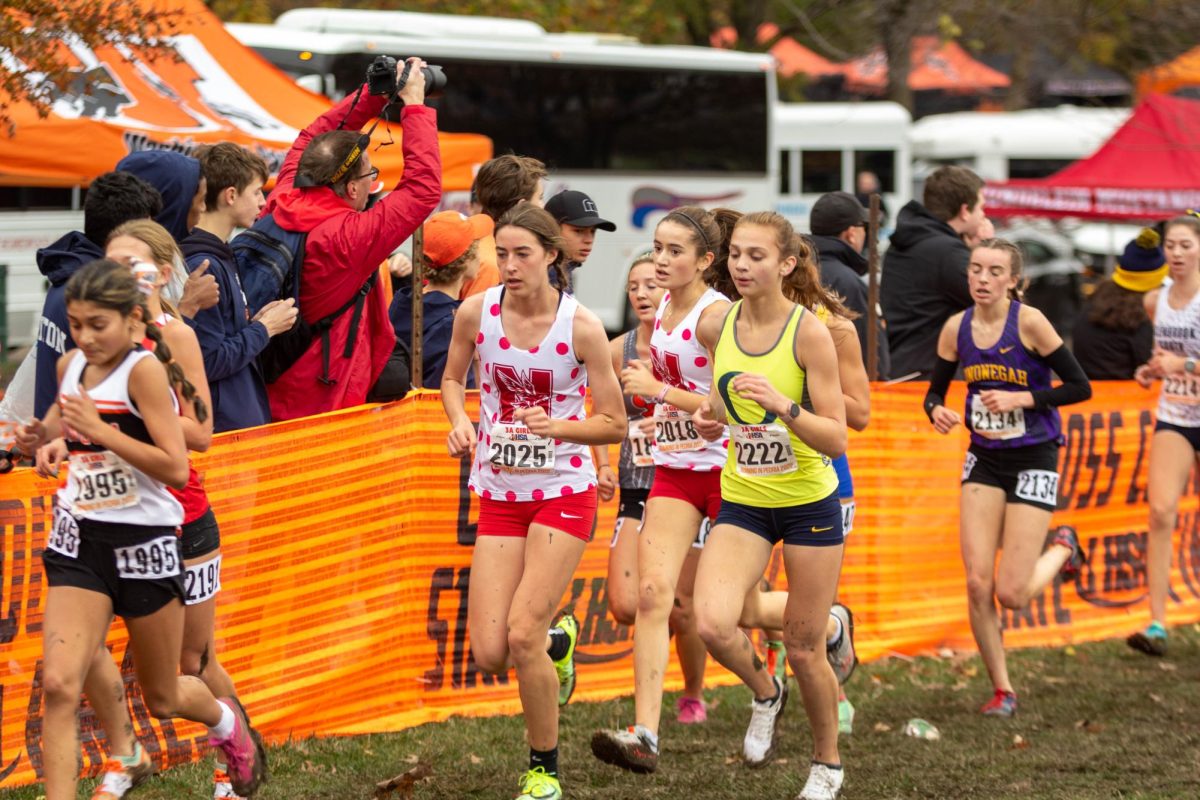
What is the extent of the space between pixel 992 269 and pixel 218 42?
7.63 metres

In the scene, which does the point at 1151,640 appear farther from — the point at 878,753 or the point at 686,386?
the point at 686,386

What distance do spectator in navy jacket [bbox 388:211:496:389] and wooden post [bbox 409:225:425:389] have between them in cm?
15

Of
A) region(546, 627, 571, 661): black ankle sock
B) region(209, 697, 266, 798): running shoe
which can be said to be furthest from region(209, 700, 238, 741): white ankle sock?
region(546, 627, 571, 661): black ankle sock

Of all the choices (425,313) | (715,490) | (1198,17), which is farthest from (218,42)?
(1198,17)

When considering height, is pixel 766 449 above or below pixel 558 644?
above

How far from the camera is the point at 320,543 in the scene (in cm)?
691

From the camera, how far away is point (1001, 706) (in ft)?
25.2

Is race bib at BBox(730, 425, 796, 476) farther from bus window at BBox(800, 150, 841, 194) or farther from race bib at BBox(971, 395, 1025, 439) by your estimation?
bus window at BBox(800, 150, 841, 194)

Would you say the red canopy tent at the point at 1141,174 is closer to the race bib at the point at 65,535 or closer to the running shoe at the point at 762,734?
the running shoe at the point at 762,734

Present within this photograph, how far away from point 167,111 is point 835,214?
5.48m

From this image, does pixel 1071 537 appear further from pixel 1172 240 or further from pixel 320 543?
pixel 320 543

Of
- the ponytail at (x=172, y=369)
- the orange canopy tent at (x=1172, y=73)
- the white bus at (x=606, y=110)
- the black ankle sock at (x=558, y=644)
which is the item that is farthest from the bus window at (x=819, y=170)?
the ponytail at (x=172, y=369)

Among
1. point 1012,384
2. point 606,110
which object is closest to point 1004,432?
point 1012,384

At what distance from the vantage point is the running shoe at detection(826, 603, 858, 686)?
7305 mm
